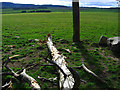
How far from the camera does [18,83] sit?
4516 millimetres

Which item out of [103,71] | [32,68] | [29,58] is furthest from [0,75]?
[103,71]

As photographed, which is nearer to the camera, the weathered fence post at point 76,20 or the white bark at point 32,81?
the white bark at point 32,81

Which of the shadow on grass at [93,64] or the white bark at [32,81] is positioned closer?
the white bark at [32,81]

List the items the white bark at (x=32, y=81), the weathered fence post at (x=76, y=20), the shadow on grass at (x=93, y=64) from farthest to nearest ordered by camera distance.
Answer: the weathered fence post at (x=76, y=20) < the shadow on grass at (x=93, y=64) < the white bark at (x=32, y=81)

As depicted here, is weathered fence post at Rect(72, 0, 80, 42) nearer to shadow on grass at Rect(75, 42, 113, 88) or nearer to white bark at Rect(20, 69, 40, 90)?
shadow on grass at Rect(75, 42, 113, 88)

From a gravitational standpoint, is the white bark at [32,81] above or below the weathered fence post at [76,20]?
below

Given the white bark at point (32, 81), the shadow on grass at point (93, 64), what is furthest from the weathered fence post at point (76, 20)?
the white bark at point (32, 81)

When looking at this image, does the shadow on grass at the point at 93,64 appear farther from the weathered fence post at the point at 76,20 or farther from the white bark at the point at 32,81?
the white bark at the point at 32,81

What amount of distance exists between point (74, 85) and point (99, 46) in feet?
19.7

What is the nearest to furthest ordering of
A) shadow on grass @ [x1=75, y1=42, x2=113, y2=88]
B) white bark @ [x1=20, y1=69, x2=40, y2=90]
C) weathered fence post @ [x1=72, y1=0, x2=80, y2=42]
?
1. white bark @ [x1=20, y1=69, x2=40, y2=90]
2. shadow on grass @ [x1=75, y1=42, x2=113, y2=88]
3. weathered fence post @ [x1=72, y1=0, x2=80, y2=42]

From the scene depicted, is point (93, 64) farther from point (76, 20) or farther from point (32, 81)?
point (76, 20)

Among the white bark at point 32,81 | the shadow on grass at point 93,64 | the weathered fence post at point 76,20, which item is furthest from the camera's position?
the weathered fence post at point 76,20

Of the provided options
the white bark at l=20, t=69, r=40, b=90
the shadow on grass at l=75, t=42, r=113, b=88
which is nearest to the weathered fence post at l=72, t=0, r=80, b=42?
the shadow on grass at l=75, t=42, r=113, b=88

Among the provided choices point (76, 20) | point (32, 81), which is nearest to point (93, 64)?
point (32, 81)
